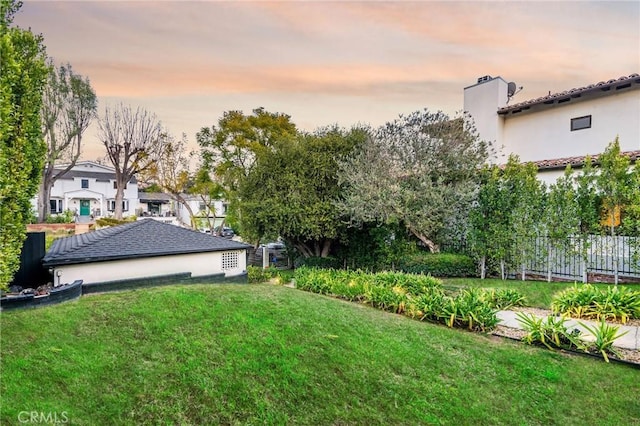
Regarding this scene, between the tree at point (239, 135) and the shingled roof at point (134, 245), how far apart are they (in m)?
14.7

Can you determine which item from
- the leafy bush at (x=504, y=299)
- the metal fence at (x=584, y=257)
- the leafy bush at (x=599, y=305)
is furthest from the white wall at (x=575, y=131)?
the leafy bush at (x=504, y=299)

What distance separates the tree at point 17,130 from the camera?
4859 mm

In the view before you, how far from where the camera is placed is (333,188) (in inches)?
585

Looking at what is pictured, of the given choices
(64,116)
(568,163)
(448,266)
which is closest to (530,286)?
(448,266)

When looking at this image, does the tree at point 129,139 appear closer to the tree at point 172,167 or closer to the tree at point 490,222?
the tree at point 172,167

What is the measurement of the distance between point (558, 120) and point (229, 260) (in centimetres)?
1640

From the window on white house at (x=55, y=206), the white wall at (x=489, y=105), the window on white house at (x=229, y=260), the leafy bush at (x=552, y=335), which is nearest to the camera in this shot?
the leafy bush at (x=552, y=335)

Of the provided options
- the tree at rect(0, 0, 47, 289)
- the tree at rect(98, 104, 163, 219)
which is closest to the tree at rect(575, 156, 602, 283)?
the tree at rect(0, 0, 47, 289)

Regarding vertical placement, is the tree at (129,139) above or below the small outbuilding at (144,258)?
above

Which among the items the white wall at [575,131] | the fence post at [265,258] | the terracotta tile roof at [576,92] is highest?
the terracotta tile roof at [576,92]

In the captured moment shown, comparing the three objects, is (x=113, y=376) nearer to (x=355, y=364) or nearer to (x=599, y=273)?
(x=355, y=364)

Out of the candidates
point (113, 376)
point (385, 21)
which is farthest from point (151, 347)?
point (385, 21)

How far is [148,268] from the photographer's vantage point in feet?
31.1

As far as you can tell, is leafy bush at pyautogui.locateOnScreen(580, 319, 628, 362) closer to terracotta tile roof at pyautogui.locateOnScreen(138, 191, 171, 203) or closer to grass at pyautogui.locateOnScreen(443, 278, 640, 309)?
grass at pyautogui.locateOnScreen(443, 278, 640, 309)
